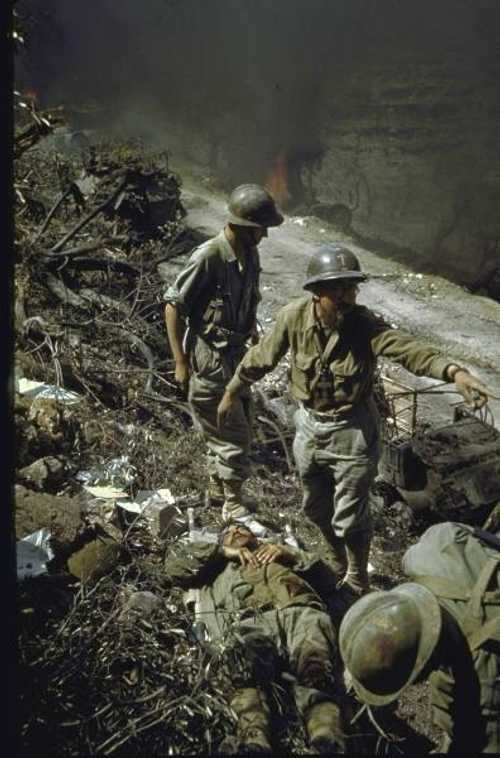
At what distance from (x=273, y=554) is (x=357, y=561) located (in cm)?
68

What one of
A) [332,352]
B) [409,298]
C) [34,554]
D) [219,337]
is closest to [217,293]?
[219,337]

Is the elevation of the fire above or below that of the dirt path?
above

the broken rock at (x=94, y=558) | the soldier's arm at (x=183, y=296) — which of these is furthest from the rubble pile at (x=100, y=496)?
the soldier's arm at (x=183, y=296)

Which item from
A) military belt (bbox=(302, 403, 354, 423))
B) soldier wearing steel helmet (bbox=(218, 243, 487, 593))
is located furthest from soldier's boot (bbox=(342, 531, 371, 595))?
military belt (bbox=(302, 403, 354, 423))

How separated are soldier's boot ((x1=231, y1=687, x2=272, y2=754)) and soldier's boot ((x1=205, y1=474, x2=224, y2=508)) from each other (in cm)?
200

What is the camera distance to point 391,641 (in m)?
2.43

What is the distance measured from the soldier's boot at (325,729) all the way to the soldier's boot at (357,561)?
1109 mm

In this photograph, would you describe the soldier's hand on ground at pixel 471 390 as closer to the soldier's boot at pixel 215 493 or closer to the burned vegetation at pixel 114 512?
the burned vegetation at pixel 114 512

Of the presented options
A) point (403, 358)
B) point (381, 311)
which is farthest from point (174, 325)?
point (381, 311)

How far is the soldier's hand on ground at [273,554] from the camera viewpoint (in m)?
3.78

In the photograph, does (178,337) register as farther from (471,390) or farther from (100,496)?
(471,390)

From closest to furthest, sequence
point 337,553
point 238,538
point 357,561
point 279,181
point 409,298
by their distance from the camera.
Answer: point 238,538
point 357,561
point 337,553
point 409,298
point 279,181

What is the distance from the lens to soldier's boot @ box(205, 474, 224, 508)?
5145mm

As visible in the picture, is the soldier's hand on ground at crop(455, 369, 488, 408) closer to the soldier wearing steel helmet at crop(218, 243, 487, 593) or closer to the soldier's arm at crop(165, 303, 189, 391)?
the soldier wearing steel helmet at crop(218, 243, 487, 593)
